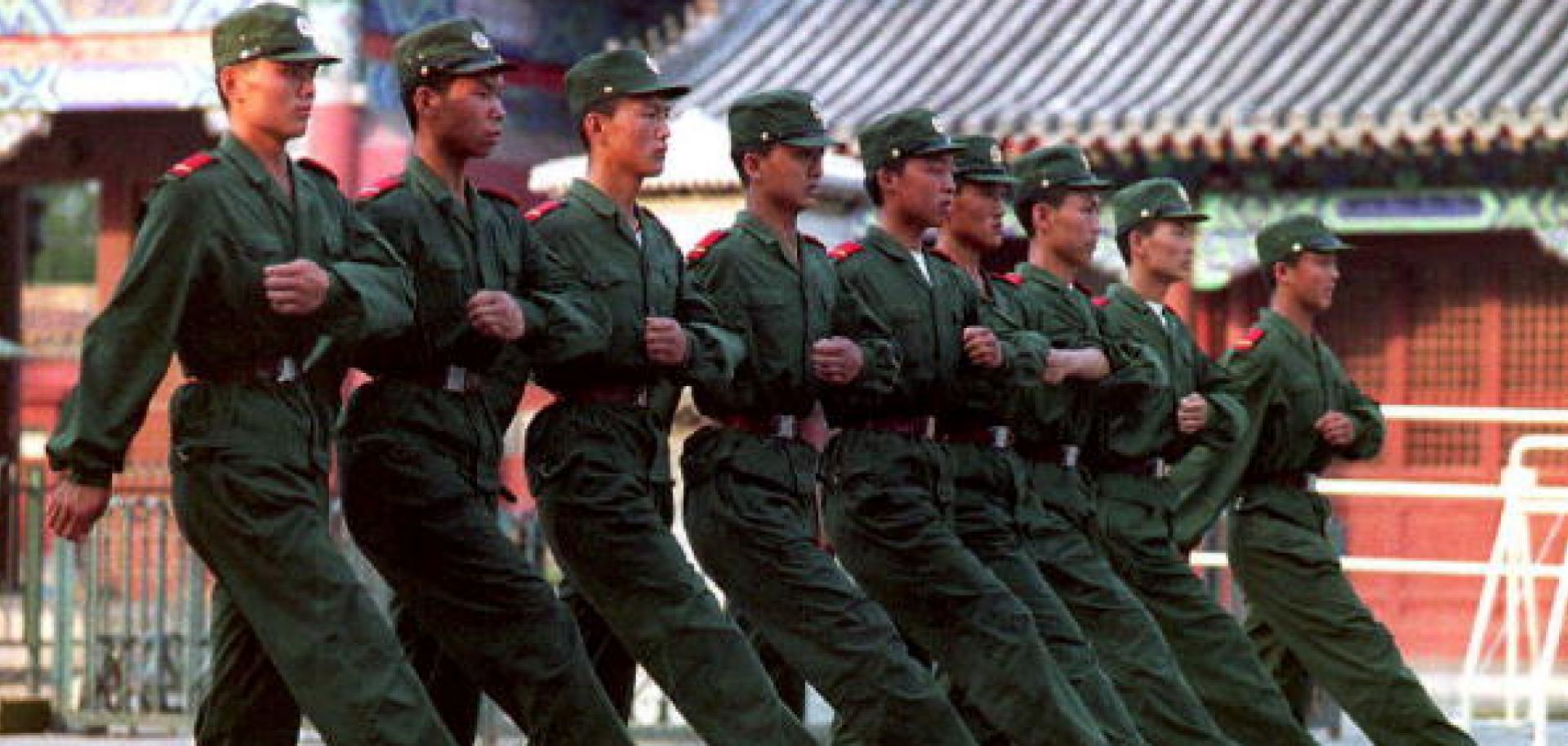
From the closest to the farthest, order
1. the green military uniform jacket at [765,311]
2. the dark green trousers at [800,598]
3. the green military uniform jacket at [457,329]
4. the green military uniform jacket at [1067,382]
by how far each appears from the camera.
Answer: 1. the green military uniform jacket at [457,329]
2. the dark green trousers at [800,598]
3. the green military uniform jacket at [765,311]
4. the green military uniform jacket at [1067,382]

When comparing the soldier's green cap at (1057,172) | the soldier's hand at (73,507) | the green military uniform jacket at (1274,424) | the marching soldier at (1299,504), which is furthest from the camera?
the green military uniform jacket at (1274,424)

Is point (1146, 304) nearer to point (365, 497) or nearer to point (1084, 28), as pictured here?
point (365, 497)

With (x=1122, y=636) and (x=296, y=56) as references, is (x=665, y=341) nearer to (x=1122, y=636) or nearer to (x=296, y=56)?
(x=296, y=56)

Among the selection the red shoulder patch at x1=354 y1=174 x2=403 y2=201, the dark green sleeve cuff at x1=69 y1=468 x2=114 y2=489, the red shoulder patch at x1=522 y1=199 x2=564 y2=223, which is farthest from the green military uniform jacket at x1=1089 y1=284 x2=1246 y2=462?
the dark green sleeve cuff at x1=69 y1=468 x2=114 y2=489

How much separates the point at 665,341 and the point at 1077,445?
221 cm

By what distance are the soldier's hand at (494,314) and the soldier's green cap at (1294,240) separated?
14.5 ft

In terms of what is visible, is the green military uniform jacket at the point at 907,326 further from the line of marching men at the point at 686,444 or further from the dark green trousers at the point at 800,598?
the dark green trousers at the point at 800,598

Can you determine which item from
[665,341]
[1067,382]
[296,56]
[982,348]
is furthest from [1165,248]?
[296,56]

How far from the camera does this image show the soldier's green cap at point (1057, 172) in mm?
11289

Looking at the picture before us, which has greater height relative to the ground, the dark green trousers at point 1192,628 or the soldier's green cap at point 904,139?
the soldier's green cap at point 904,139

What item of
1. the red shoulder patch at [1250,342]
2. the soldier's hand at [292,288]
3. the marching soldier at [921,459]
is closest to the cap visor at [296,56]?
the soldier's hand at [292,288]

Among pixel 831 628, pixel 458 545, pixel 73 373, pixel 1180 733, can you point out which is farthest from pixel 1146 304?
pixel 73 373

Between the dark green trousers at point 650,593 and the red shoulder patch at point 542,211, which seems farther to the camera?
the red shoulder patch at point 542,211

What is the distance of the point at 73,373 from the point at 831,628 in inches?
831
